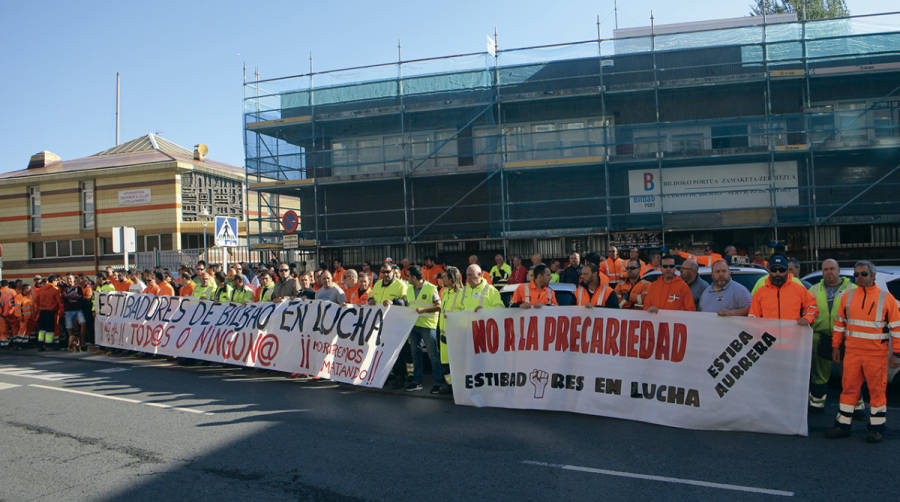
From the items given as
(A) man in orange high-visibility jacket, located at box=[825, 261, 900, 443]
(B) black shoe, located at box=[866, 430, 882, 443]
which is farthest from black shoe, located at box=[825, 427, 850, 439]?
(B) black shoe, located at box=[866, 430, 882, 443]

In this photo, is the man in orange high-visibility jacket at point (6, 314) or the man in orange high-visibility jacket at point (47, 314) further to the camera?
the man in orange high-visibility jacket at point (6, 314)

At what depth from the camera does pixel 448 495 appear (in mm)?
4926

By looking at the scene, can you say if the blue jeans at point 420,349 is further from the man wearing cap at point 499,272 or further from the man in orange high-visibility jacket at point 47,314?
the man in orange high-visibility jacket at point 47,314

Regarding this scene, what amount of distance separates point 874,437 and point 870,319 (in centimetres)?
108

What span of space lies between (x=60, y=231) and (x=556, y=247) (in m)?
30.5

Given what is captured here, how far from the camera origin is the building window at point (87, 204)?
36.3 metres

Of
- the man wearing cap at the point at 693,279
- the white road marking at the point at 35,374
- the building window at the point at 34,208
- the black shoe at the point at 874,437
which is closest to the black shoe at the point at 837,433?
the black shoe at the point at 874,437

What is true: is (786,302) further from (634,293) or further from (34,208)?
(34,208)

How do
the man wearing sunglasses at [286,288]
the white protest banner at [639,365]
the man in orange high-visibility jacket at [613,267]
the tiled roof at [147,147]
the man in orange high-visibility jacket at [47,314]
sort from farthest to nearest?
the tiled roof at [147,147]
the man in orange high-visibility jacket at [47,314]
the man in orange high-visibility jacket at [613,267]
the man wearing sunglasses at [286,288]
the white protest banner at [639,365]

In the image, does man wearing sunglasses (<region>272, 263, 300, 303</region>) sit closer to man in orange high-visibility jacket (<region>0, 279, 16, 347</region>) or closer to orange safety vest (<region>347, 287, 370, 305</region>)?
orange safety vest (<region>347, 287, 370, 305</region>)

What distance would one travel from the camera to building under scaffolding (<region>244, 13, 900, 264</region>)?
696 inches

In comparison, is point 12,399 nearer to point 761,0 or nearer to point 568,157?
point 568,157

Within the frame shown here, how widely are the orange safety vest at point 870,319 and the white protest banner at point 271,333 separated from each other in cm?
518

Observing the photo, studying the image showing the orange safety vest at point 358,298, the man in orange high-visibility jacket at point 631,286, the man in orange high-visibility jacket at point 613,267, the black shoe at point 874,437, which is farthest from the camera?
the man in orange high-visibility jacket at point 613,267
